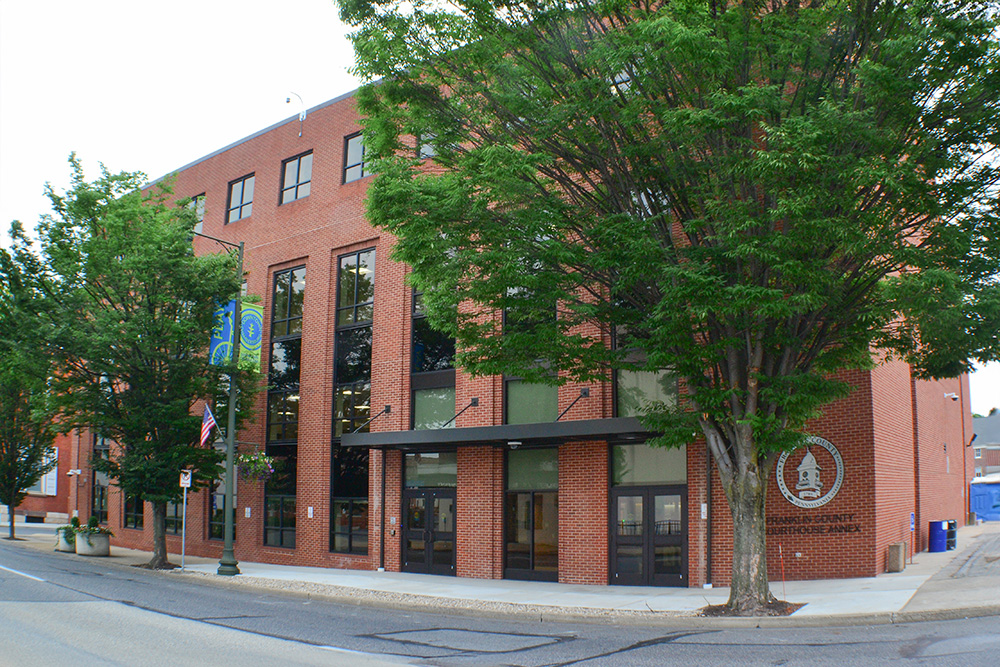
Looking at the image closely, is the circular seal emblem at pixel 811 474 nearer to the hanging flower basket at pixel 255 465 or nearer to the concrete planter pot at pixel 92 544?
the hanging flower basket at pixel 255 465

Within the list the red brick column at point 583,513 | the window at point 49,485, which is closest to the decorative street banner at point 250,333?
the red brick column at point 583,513

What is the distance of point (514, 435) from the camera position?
19719mm

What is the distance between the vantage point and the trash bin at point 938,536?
23.9m

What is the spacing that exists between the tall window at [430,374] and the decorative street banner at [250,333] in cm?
449

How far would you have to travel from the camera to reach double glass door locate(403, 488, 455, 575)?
22125mm

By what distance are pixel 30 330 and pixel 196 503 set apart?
9.62 m

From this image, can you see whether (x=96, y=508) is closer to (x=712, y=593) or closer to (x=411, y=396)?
(x=411, y=396)

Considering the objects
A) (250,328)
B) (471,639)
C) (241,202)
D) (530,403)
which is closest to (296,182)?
(241,202)

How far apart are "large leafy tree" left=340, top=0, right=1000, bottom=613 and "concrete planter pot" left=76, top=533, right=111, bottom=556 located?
2036cm

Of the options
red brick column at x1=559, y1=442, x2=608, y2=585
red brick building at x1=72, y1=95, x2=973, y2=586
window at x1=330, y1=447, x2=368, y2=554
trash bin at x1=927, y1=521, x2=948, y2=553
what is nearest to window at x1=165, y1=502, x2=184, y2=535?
red brick building at x1=72, y1=95, x2=973, y2=586

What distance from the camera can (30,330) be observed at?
22.9m

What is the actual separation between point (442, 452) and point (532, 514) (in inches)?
135

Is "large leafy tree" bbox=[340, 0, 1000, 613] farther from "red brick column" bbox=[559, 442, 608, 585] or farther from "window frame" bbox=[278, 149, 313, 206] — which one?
"window frame" bbox=[278, 149, 313, 206]

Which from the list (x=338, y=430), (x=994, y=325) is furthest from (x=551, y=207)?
(x=338, y=430)
